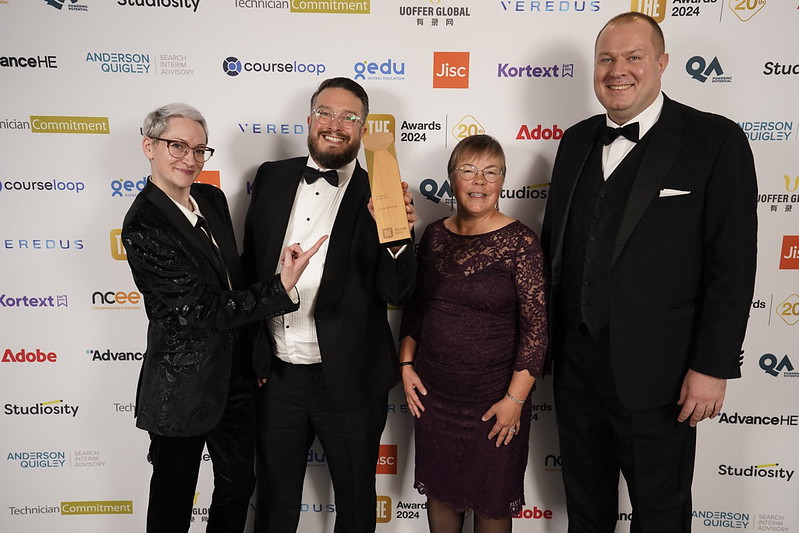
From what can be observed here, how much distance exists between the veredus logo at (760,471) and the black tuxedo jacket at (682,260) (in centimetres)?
104

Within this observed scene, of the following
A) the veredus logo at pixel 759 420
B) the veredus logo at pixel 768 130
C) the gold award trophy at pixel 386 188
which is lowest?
the veredus logo at pixel 759 420

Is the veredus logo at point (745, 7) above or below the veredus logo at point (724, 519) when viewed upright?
above

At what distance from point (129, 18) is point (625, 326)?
223 cm

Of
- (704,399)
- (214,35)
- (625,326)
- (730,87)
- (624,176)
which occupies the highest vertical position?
(214,35)

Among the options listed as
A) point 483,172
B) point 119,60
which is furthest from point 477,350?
point 119,60

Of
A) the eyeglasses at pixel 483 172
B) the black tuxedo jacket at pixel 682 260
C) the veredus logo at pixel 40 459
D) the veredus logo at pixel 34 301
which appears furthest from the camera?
the veredus logo at pixel 40 459

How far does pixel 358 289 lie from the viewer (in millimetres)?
1786

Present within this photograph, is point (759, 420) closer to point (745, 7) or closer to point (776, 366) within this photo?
point (776, 366)

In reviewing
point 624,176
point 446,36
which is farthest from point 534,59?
point 624,176

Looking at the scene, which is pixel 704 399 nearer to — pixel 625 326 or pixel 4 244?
pixel 625 326

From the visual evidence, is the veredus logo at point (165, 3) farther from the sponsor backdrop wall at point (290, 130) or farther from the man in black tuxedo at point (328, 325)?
the man in black tuxedo at point (328, 325)

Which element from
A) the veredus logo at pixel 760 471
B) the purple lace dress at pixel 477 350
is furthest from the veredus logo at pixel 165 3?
the veredus logo at pixel 760 471

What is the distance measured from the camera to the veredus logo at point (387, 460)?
7.66ft

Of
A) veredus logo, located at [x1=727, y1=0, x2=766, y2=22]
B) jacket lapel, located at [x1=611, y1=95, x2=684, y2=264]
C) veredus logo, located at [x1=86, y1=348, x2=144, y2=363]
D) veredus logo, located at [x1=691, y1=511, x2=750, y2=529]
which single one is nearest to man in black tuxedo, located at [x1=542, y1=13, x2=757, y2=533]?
jacket lapel, located at [x1=611, y1=95, x2=684, y2=264]
